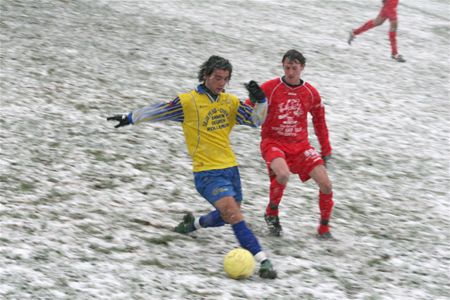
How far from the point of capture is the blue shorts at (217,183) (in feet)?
23.0

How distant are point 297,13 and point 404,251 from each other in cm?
1518

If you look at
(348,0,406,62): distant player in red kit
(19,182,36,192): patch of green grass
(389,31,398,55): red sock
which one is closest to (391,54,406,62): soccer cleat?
(348,0,406,62): distant player in red kit

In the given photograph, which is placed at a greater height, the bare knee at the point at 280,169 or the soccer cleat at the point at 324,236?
the bare knee at the point at 280,169

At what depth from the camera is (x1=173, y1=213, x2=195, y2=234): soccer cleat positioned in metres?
7.82

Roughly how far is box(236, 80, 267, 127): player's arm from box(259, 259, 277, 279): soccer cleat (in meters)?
1.62

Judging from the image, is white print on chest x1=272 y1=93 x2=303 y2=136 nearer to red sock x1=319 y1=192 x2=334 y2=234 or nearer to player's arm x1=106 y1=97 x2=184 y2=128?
red sock x1=319 y1=192 x2=334 y2=234

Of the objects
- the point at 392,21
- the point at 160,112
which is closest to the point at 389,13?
the point at 392,21

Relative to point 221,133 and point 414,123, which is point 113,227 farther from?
point 414,123

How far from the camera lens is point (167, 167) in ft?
32.7

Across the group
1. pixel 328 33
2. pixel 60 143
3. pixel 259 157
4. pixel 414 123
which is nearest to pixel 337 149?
pixel 259 157

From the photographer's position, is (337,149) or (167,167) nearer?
(167,167)

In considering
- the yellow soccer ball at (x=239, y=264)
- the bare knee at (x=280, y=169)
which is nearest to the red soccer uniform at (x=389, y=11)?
the bare knee at (x=280, y=169)

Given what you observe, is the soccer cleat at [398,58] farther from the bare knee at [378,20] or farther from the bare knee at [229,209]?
the bare knee at [229,209]

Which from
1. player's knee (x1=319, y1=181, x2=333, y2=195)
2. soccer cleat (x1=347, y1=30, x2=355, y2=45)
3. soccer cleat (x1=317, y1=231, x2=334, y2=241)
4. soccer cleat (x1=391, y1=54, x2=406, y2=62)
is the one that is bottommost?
soccer cleat (x1=317, y1=231, x2=334, y2=241)
